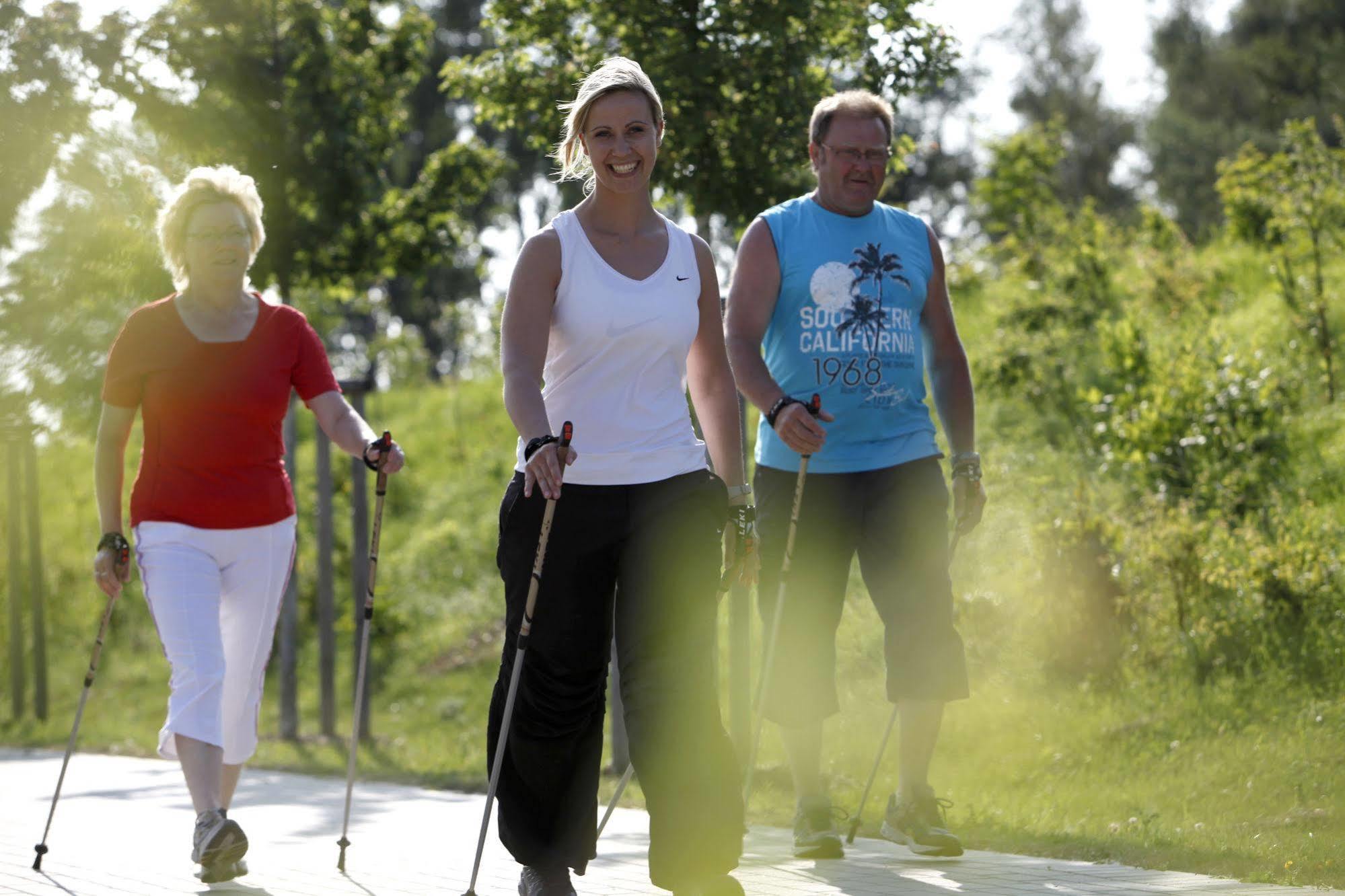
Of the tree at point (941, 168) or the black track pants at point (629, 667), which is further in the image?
the tree at point (941, 168)

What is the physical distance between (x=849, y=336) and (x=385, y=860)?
229 cm

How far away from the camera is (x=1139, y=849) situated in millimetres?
5465

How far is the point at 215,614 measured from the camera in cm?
549

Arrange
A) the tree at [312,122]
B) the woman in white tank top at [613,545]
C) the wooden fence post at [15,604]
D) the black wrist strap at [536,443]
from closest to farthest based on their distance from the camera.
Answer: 1. the black wrist strap at [536,443]
2. the woman in white tank top at [613,545]
3. the tree at [312,122]
4. the wooden fence post at [15,604]

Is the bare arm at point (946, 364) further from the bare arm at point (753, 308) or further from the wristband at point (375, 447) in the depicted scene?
the wristband at point (375, 447)

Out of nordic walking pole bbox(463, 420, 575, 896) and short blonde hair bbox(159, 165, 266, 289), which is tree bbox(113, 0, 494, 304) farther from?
nordic walking pole bbox(463, 420, 575, 896)

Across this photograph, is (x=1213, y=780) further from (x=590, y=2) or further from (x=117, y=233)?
(x=117, y=233)

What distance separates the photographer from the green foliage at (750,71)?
24.1 ft

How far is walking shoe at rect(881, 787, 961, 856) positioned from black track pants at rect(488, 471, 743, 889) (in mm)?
1294

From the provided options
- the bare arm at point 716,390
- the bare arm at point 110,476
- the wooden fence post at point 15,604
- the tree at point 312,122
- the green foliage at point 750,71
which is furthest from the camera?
the wooden fence post at point 15,604

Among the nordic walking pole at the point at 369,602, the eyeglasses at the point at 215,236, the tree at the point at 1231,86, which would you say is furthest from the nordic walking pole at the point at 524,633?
the tree at the point at 1231,86

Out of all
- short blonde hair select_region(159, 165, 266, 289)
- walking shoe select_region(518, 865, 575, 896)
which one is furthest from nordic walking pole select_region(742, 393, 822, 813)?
short blonde hair select_region(159, 165, 266, 289)

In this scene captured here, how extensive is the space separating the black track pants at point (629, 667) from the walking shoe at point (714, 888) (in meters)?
0.02

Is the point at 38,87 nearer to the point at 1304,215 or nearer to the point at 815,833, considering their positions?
the point at 815,833
